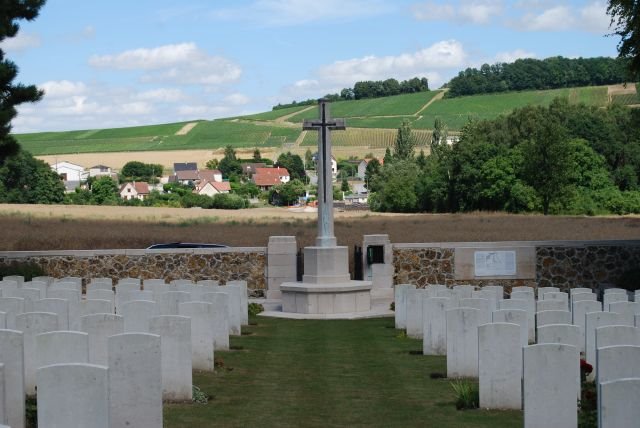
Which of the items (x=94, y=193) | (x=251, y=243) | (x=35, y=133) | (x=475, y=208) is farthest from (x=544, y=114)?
(x=35, y=133)

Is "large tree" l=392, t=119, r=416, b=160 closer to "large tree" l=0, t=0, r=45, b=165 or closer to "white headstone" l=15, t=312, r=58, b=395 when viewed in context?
"large tree" l=0, t=0, r=45, b=165

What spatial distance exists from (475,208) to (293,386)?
5890 centimetres

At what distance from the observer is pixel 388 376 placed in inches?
545

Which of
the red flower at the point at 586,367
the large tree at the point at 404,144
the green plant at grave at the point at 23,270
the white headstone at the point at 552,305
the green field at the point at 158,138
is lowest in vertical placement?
the red flower at the point at 586,367

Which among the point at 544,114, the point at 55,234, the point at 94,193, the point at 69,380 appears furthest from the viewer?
the point at 94,193

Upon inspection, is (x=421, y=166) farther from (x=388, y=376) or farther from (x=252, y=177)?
(x=388, y=376)

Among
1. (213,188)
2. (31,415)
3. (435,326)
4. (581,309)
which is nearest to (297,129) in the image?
(213,188)

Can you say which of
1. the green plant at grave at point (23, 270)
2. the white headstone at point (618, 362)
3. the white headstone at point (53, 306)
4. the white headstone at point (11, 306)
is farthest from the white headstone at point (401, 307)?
the white headstone at point (618, 362)

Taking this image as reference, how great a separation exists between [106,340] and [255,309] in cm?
1345

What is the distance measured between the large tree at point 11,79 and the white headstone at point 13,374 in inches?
802

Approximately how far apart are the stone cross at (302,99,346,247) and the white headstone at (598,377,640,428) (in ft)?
59.1

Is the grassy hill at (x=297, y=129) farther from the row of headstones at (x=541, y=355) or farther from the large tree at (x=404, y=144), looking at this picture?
the row of headstones at (x=541, y=355)

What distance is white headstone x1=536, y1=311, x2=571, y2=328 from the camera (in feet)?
44.5

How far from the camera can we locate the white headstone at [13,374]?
960cm
